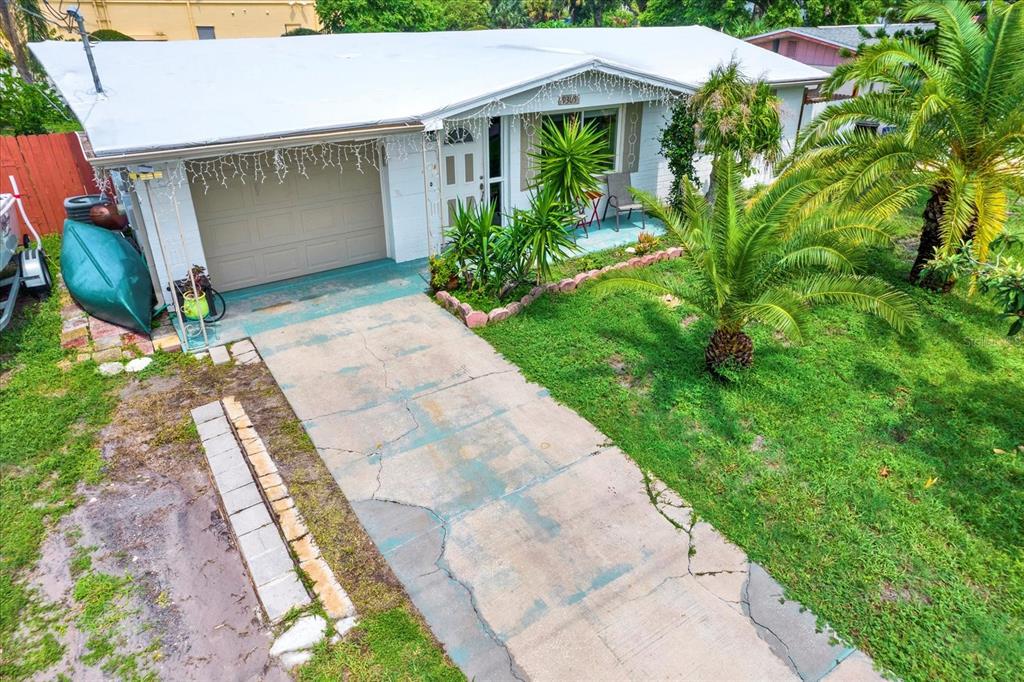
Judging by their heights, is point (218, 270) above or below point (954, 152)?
below

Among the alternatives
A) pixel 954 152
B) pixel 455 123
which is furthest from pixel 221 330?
pixel 954 152

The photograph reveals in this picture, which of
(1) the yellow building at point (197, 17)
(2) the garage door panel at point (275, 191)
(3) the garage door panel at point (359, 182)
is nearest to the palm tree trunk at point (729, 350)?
(3) the garage door panel at point (359, 182)

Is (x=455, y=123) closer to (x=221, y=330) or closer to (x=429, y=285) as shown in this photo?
(x=429, y=285)

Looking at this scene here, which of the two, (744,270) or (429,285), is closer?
(744,270)

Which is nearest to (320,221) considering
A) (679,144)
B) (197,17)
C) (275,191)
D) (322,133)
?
(275,191)

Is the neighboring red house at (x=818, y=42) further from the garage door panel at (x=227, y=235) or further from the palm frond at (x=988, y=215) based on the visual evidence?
the garage door panel at (x=227, y=235)

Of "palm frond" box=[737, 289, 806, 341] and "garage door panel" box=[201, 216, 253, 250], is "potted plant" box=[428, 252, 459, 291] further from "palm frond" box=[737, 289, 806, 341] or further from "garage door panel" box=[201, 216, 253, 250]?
"palm frond" box=[737, 289, 806, 341]
